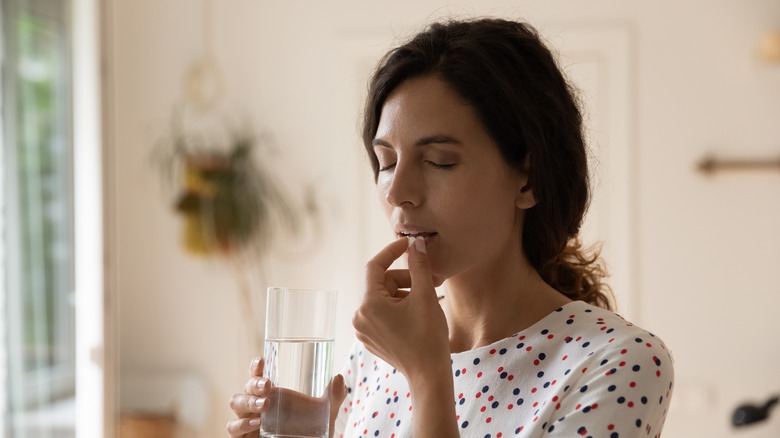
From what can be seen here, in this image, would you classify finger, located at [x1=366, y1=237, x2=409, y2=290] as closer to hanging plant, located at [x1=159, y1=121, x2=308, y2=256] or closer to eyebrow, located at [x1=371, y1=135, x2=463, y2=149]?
eyebrow, located at [x1=371, y1=135, x2=463, y2=149]

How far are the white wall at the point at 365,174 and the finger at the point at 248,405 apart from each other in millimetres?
2675

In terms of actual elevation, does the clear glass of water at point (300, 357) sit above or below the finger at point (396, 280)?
below

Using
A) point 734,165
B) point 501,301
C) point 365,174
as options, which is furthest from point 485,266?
point 734,165

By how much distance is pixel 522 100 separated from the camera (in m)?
1.20

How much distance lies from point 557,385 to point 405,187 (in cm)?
31

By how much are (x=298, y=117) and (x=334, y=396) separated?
2950 mm

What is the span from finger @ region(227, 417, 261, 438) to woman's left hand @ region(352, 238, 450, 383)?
0.61 ft

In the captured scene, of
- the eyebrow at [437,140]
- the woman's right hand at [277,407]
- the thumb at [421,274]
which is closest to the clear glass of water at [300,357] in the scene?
the woman's right hand at [277,407]

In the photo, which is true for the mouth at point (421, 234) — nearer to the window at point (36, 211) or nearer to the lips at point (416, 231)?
the lips at point (416, 231)

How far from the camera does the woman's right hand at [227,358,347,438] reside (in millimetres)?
1135

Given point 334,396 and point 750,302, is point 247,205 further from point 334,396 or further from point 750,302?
point 334,396

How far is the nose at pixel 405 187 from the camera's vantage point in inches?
45.9

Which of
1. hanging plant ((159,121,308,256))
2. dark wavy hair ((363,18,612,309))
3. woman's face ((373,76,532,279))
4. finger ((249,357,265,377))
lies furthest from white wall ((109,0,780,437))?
finger ((249,357,265,377))

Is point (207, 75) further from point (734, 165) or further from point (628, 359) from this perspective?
point (628, 359)
